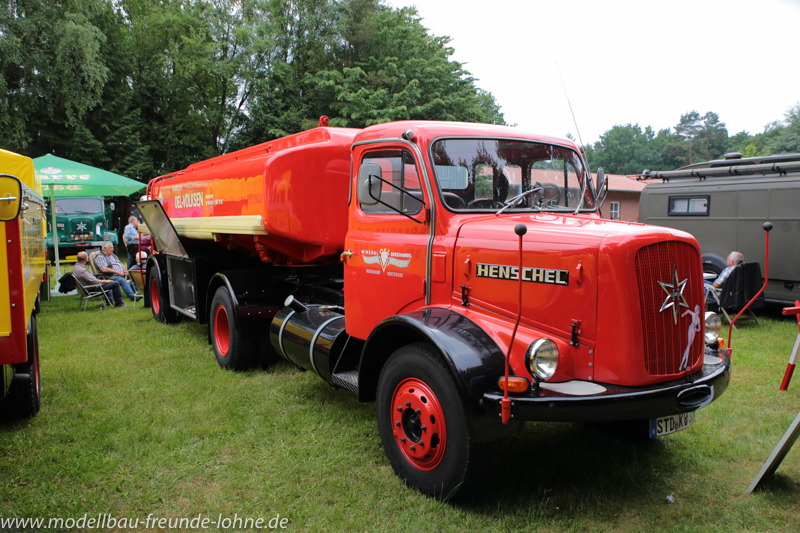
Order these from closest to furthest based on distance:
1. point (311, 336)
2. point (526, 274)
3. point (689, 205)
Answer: point (526, 274), point (311, 336), point (689, 205)

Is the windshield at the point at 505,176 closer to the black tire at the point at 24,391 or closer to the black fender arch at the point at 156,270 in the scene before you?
the black tire at the point at 24,391

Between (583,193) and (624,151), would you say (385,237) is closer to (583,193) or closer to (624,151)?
(583,193)

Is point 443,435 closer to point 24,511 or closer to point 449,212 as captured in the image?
point 449,212

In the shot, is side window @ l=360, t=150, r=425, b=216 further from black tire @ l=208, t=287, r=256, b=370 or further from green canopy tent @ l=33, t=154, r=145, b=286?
green canopy tent @ l=33, t=154, r=145, b=286

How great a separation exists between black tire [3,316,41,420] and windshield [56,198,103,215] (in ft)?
58.8

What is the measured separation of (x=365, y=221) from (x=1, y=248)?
2.47m

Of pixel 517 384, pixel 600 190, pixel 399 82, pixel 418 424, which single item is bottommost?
pixel 418 424

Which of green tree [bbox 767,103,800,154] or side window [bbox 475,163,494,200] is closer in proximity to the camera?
side window [bbox 475,163,494,200]

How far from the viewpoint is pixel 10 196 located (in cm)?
355

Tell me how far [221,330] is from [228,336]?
16 cm

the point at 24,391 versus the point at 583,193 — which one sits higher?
Answer: the point at 583,193

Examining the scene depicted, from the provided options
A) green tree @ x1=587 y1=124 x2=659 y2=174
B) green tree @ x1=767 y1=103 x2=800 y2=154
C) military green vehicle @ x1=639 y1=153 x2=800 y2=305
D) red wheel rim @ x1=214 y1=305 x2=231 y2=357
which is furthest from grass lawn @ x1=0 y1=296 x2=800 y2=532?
green tree @ x1=587 y1=124 x2=659 y2=174

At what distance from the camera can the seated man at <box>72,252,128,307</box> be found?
10.4m

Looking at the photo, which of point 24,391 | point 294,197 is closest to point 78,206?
point 24,391
